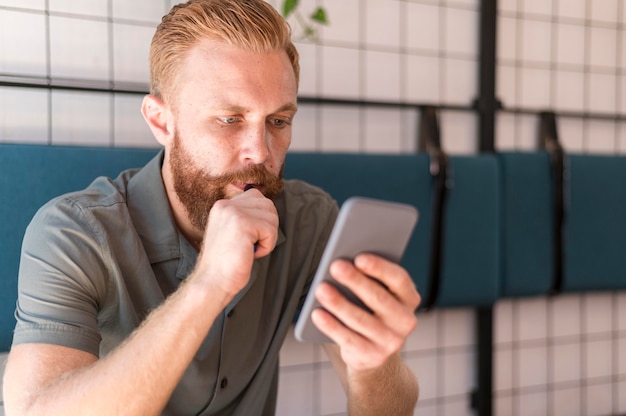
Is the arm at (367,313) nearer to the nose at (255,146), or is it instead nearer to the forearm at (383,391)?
the forearm at (383,391)

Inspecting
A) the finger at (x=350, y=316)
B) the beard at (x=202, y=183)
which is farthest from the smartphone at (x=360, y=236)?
the beard at (x=202, y=183)

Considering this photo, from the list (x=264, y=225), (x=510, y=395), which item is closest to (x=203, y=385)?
(x=264, y=225)

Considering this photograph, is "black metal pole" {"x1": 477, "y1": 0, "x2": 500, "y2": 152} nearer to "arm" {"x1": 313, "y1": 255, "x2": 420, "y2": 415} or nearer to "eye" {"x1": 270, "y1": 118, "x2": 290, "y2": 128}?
"eye" {"x1": 270, "y1": 118, "x2": 290, "y2": 128}

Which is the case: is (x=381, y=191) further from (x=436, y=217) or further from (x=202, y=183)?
(x=202, y=183)

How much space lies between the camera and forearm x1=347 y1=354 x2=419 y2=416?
3.28 ft

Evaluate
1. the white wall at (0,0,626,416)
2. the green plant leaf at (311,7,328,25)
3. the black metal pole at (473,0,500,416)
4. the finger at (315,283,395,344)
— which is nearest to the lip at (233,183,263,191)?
the finger at (315,283,395,344)

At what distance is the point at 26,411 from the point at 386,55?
1.56m

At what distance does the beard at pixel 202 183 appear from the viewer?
109 cm

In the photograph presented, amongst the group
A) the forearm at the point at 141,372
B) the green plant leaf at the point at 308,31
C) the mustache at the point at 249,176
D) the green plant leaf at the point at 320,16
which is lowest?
the forearm at the point at 141,372

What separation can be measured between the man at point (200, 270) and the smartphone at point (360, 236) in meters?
0.02

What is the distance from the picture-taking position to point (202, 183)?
1111mm

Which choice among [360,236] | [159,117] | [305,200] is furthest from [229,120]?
[360,236]

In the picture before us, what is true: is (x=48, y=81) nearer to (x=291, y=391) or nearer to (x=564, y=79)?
(x=291, y=391)

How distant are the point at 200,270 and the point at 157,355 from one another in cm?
14
